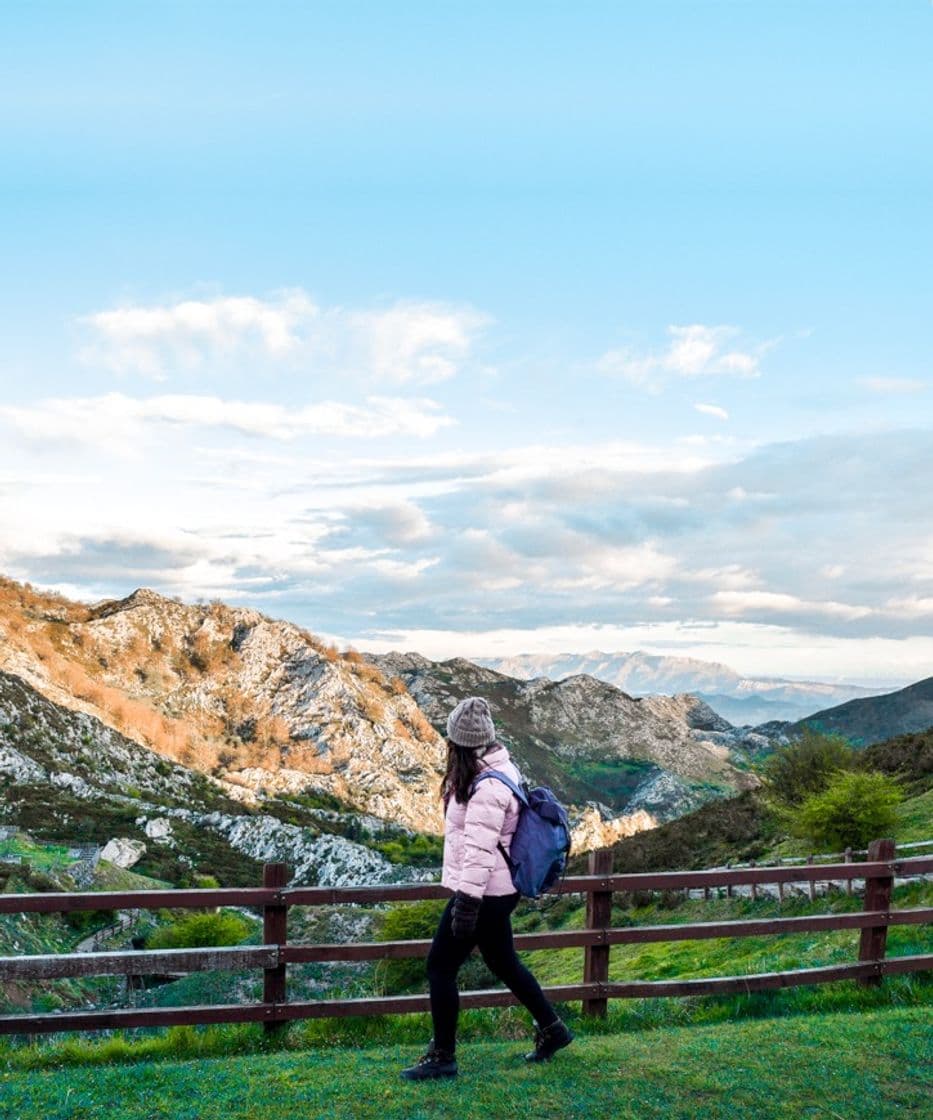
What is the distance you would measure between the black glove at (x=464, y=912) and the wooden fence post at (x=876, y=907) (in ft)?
17.2

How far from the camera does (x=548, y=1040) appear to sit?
688 centimetres

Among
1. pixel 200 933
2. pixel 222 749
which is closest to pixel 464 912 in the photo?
pixel 200 933

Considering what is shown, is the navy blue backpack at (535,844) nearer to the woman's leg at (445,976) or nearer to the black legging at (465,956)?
the black legging at (465,956)

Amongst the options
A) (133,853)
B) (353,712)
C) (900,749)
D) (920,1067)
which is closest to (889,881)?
(920,1067)

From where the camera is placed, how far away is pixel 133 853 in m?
63.1

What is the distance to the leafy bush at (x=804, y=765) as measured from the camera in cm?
3300

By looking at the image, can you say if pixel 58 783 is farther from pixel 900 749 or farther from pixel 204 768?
pixel 900 749

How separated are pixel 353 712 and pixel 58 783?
60082 millimetres

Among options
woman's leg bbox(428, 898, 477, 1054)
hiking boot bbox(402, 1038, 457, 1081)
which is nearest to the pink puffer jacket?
woman's leg bbox(428, 898, 477, 1054)

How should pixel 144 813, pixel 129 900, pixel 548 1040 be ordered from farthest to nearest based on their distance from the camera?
pixel 144 813 < pixel 129 900 < pixel 548 1040

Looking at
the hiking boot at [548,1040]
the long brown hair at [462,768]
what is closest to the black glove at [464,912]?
the long brown hair at [462,768]

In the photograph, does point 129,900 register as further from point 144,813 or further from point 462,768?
point 144,813

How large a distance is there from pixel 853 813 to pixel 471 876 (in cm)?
2050

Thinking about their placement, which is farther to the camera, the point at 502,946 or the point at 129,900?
the point at 129,900
